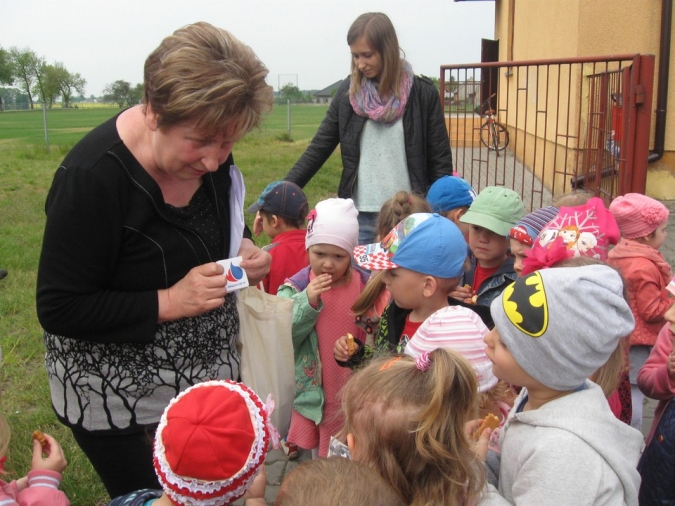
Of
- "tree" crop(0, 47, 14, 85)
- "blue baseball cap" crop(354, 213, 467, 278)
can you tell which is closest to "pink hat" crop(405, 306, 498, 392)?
"blue baseball cap" crop(354, 213, 467, 278)

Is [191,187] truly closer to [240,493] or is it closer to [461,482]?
Result: [240,493]

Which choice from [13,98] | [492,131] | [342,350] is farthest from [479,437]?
[13,98]

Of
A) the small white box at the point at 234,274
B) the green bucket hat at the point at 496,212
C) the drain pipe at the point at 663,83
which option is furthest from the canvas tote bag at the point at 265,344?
the drain pipe at the point at 663,83

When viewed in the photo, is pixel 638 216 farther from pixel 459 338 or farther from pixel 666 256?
pixel 666 256

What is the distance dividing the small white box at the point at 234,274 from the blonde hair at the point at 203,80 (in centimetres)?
38

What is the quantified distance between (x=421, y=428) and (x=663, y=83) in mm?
7746

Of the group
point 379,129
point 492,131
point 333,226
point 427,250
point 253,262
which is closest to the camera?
point 253,262

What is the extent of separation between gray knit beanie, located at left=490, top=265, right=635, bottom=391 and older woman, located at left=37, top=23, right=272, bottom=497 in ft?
2.78

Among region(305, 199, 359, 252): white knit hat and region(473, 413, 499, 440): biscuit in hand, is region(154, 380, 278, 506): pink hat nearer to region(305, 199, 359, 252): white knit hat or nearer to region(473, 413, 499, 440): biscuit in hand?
region(473, 413, 499, 440): biscuit in hand

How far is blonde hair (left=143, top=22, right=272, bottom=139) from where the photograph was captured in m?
1.70

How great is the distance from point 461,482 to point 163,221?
3.47 feet

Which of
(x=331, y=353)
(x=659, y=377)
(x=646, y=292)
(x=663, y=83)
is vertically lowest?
(x=331, y=353)

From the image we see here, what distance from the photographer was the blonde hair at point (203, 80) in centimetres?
170

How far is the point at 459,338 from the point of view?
2311 mm
